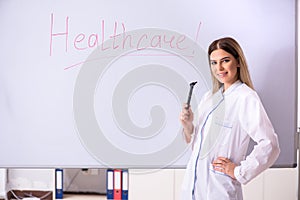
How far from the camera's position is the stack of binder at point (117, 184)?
6.16 feet

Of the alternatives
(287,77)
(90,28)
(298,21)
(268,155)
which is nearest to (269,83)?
(287,77)

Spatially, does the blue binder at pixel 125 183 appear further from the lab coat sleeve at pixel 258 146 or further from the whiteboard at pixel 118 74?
the lab coat sleeve at pixel 258 146

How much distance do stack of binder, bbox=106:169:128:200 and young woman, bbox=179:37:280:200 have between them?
0.39m

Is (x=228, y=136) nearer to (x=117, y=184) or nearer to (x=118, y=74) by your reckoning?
(x=118, y=74)

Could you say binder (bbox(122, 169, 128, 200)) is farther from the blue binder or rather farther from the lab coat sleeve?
the lab coat sleeve

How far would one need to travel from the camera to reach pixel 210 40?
1696 mm

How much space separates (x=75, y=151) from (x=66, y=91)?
260mm

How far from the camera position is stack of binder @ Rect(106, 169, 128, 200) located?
1.88m

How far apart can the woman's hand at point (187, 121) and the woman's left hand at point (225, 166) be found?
0.66ft

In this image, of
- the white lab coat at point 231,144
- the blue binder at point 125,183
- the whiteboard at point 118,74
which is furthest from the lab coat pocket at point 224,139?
the blue binder at point 125,183

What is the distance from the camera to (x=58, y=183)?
1.94 meters

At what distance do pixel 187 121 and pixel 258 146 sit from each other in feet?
1.07

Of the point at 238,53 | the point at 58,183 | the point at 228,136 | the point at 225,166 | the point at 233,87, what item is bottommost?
the point at 58,183

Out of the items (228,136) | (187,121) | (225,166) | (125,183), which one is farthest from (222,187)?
(125,183)
